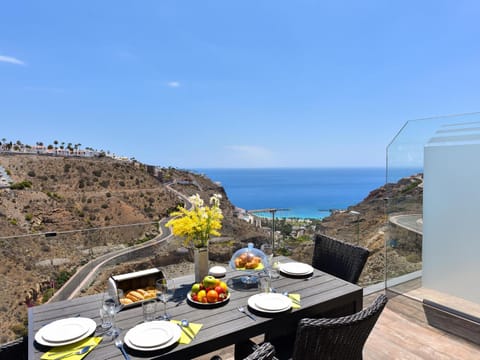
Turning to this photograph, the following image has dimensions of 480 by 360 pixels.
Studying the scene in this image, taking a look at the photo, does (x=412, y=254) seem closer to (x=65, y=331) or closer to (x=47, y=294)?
(x=65, y=331)

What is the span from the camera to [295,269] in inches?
82.5

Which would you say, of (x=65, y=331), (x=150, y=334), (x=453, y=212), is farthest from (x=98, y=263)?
(x=453, y=212)

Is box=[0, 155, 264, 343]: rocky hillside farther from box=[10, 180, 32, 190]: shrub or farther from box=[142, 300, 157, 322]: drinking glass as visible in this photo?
box=[142, 300, 157, 322]: drinking glass

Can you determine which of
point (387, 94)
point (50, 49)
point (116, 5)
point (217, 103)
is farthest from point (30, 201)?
point (387, 94)

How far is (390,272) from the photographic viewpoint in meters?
3.51

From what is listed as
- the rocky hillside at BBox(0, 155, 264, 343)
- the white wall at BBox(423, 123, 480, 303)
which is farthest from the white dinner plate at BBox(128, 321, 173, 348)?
the white wall at BBox(423, 123, 480, 303)

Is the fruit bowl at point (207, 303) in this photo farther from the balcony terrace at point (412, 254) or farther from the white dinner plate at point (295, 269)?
the balcony terrace at point (412, 254)

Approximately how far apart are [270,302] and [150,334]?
0.66 meters

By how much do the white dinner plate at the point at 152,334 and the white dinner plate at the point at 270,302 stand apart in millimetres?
448

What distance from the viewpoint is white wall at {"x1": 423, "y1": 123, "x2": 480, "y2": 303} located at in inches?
112

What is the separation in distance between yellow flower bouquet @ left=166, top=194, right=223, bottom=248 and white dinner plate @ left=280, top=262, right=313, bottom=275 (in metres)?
0.65

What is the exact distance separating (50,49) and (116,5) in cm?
2047

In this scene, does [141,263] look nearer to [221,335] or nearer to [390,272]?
[221,335]

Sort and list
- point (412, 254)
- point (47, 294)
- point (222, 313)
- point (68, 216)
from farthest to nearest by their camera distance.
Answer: point (68, 216) < point (412, 254) < point (47, 294) < point (222, 313)
